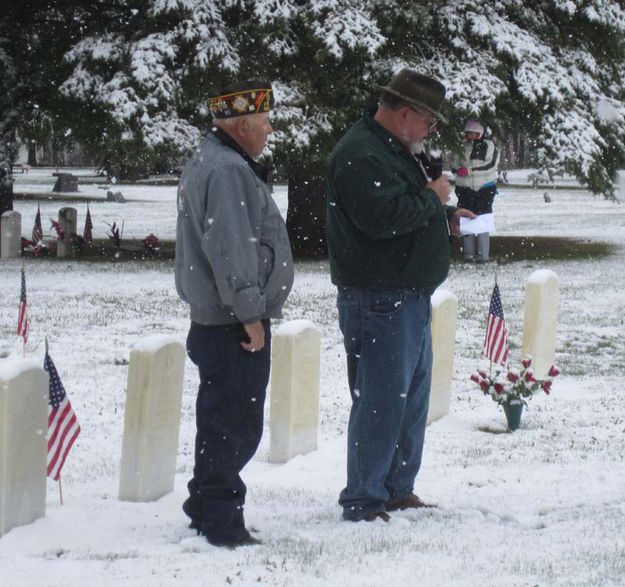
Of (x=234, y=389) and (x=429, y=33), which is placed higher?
(x=429, y=33)

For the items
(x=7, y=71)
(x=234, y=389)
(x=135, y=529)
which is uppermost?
(x=7, y=71)

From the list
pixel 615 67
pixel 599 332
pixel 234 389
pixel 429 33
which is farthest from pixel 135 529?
pixel 615 67

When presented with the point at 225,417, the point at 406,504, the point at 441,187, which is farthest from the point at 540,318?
the point at 225,417

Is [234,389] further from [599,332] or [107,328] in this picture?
[599,332]

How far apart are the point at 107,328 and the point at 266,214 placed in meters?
7.24

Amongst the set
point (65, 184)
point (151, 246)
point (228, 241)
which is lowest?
point (151, 246)

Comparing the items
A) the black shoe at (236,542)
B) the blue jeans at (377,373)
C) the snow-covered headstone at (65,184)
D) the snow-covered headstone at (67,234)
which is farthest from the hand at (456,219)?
the snow-covered headstone at (65,184)

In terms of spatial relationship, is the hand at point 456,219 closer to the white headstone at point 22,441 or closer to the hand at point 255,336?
the hand at point 255,336

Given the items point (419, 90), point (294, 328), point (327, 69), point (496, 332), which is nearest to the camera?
point (419, 90)

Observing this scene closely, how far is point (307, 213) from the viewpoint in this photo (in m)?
21.9

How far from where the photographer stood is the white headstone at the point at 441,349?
8219mm

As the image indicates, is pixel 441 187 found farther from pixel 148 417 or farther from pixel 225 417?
pixel 148 417

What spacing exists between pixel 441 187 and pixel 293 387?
197cm

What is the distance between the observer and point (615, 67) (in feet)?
72.7
